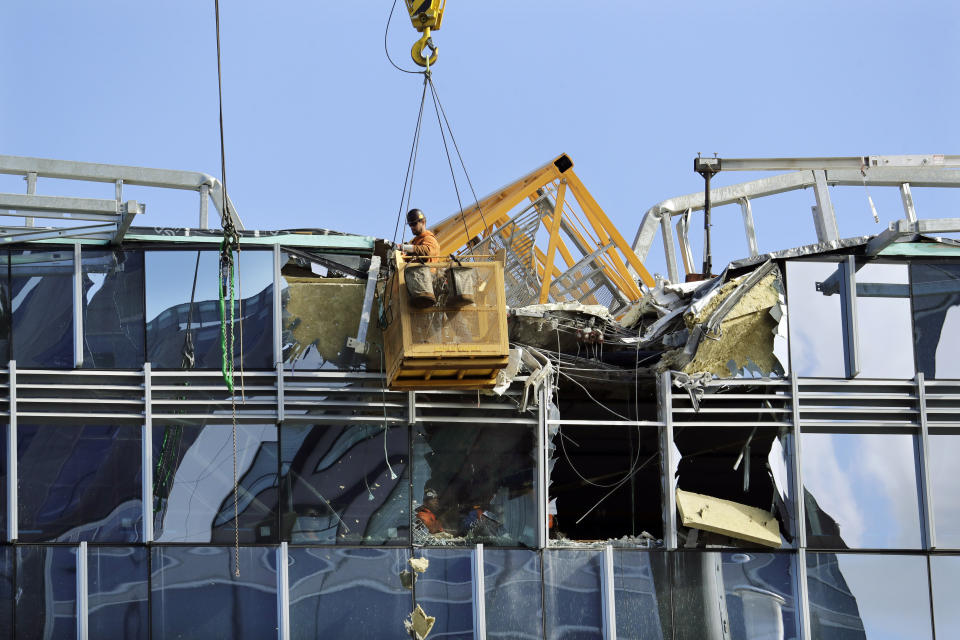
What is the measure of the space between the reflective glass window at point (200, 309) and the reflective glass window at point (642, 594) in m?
6.04

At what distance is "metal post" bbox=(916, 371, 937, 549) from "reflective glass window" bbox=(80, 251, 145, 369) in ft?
38.2

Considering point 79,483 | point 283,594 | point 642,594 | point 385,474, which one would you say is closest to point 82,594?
point 79,483

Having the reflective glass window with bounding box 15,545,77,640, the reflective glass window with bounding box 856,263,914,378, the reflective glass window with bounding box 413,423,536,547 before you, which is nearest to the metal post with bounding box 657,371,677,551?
the reflective glass window with bounding box 413,423,536,547

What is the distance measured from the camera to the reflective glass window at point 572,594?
21.5 meters

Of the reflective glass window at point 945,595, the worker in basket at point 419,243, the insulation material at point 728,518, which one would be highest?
the worker in basket at point 419,243

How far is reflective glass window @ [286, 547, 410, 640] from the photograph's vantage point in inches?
824

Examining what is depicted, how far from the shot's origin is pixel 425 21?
2194cm

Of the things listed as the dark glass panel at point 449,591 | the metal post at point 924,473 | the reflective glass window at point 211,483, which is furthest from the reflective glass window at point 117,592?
the metal post at point 924,473

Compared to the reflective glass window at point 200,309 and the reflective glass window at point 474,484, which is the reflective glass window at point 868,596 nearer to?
the reflective glass window at point 474,484

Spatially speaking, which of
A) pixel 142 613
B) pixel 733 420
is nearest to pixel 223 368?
pixel 142 613

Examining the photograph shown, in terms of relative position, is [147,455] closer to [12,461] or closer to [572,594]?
[12,461]

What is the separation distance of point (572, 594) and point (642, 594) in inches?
41.2

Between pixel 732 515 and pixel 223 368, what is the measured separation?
7.86 meters

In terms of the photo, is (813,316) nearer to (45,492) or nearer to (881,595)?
(881,595)
